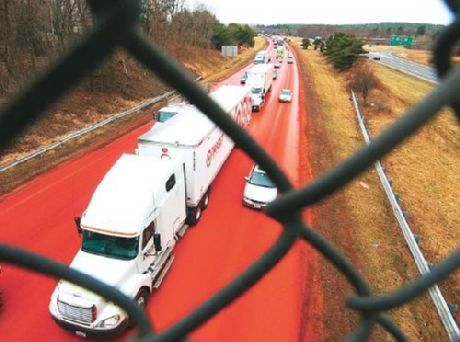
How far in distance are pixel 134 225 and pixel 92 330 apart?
265cm

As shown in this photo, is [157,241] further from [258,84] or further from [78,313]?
[258,84]

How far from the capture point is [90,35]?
65 centimetres

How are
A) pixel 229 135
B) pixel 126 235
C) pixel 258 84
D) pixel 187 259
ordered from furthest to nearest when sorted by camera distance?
pixel 258 84, pixel 187 259, pixel 126 235, pixel 229 135

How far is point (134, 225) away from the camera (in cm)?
1025

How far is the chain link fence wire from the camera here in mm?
655

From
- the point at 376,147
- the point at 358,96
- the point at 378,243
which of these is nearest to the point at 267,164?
the point at 376,147

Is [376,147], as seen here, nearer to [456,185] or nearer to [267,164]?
[267,164]

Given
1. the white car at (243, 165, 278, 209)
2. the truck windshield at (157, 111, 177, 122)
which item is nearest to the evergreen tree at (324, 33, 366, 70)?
the truck windshield at (157, 111, 177, 122)

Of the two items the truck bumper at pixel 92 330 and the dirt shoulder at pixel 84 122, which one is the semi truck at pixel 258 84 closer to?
the dirt shoulder at pixel 84 122

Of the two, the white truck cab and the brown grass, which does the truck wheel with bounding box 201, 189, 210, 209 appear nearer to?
the white truck cab

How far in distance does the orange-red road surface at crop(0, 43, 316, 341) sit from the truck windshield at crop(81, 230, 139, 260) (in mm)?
1775

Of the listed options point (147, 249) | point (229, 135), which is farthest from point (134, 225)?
point (229, 135)

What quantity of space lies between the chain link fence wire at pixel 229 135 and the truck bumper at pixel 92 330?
9469mm

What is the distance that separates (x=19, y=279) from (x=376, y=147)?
512 inches
